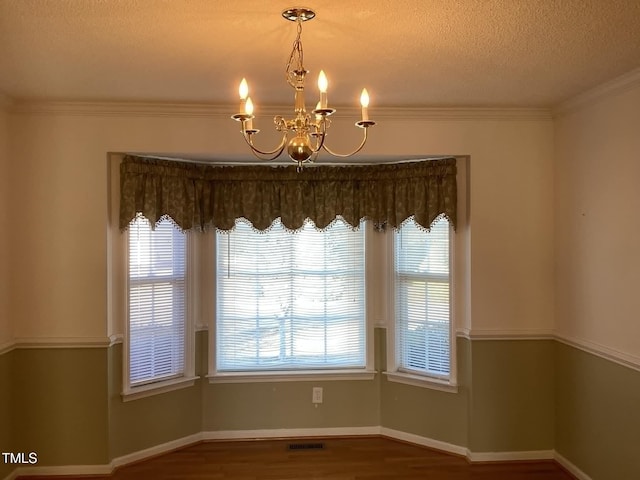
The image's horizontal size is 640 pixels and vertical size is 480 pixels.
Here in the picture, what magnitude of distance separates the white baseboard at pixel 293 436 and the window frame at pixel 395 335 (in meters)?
0.42

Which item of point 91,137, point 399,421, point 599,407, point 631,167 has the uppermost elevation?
point 91,137

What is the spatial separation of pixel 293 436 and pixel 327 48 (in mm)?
3005

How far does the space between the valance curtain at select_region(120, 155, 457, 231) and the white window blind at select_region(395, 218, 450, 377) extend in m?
0.21

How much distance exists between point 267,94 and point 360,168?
3.55ft

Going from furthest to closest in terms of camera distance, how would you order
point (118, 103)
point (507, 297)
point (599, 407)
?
1. point (507, 297)
2. point (118, 103)
3. point (599, 407)

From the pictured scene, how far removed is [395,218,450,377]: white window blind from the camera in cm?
407

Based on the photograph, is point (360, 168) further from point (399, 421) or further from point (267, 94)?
point (399, 421)

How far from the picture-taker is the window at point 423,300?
4.06 metres

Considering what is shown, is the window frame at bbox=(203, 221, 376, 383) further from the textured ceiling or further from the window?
the textured ceiling

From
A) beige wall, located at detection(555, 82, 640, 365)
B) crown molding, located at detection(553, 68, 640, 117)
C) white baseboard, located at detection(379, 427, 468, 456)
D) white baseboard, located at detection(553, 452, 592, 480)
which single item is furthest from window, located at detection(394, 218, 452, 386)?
crown molding, located at detection(553, 68, 640, 117)

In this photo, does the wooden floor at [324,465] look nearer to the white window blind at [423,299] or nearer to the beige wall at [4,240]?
the white window blind at [423,299]

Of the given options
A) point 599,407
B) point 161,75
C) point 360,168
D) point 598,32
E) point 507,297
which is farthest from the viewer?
point 360,168

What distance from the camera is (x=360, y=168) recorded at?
4199 mm

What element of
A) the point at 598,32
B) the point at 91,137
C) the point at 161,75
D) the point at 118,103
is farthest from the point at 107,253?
the point at 598,32
